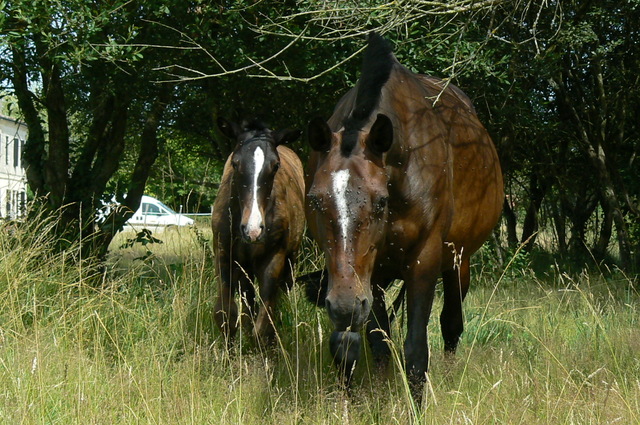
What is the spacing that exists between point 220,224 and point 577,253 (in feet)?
28.6

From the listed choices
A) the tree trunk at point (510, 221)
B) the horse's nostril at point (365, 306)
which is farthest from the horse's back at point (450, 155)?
the tree trunk at point (510, 221)

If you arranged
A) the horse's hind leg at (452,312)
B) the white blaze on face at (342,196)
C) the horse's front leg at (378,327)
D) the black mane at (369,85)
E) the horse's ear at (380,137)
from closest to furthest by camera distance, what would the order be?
the white blaze on face at (342,196) → the horse's ear at (380,137) → the black mane at (369,85) → the horse's front leg at (378,327) → the horse's hind leg at (452,312)

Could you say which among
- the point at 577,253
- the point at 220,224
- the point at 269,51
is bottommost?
the point at 577,253

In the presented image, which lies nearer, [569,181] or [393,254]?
[393,254]

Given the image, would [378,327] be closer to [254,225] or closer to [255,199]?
[254,225]

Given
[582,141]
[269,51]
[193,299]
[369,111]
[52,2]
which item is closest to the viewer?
[369,111]

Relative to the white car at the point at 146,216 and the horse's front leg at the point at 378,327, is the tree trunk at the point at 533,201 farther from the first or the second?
the horse's front leg at the point at 378,327

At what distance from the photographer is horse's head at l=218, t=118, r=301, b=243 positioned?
6199 mm

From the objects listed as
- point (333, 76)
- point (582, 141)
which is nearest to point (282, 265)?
point (333, 76)

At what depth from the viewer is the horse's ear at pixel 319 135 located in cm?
452

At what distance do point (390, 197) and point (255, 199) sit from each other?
182cm

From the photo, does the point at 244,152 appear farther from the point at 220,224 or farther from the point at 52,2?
the point at 52,2

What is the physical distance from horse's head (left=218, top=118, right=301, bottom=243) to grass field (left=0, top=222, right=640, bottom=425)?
0.78 meters

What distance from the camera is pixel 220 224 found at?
684cm
